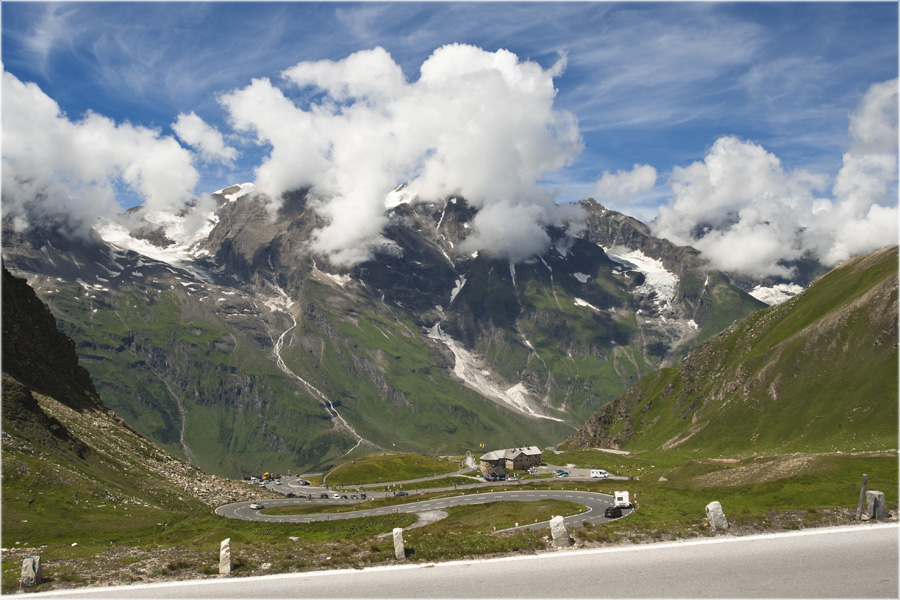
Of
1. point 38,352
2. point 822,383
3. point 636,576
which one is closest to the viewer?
point 636,576

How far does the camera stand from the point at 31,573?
22812 mm

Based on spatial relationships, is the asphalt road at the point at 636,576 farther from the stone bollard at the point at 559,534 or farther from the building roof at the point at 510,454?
the building roof at the point at 510,454

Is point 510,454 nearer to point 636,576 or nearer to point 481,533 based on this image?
point 481,533

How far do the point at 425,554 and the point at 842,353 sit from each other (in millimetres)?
168889

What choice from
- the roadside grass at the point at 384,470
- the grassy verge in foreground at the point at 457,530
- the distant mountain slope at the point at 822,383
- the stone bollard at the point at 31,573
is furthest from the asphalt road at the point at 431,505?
the stone bollard at the point at 31,573

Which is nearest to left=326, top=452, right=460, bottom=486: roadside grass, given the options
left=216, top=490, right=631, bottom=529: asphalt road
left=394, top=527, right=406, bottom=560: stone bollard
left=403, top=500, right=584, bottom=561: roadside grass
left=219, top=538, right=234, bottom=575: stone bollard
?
left=216, top=490, right=631, bottom=529: asphalt road

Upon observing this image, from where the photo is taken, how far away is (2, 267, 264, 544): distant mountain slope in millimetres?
72188

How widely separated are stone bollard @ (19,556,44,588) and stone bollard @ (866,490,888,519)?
37385 millimetres

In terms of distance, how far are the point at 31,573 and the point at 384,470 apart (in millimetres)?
161487

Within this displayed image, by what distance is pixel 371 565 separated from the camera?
23.1 m

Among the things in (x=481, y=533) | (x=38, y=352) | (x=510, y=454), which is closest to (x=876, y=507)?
(x=481, y=533)

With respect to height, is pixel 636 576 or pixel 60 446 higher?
pixel 60 446

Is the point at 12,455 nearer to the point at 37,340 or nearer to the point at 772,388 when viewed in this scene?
the point at 37,340

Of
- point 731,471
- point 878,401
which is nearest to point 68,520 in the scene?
point 731,471
